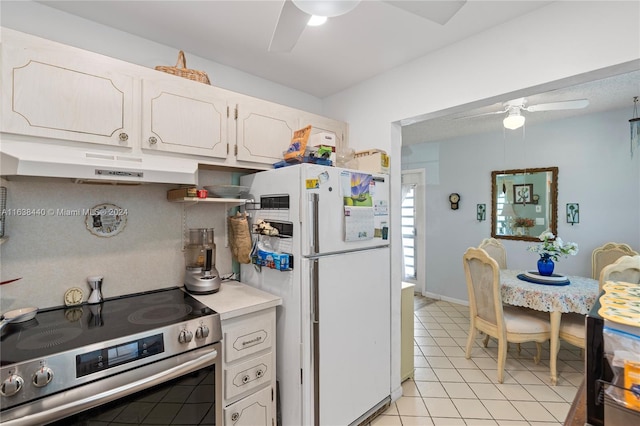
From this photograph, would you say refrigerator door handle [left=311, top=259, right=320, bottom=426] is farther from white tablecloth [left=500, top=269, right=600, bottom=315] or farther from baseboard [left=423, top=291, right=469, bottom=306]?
baseboard [left=423, top=291, right=469, bottom=306]

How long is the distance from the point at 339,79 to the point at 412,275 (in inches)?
133

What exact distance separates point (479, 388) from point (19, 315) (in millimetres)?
2986

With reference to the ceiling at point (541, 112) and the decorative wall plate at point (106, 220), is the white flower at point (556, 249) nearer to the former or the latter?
the ceiling at point (541, 112)

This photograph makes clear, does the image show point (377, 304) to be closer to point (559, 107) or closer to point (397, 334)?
point (397, 334)


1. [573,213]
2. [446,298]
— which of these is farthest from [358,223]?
[446,298]

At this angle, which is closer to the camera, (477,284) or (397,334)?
(397,334)

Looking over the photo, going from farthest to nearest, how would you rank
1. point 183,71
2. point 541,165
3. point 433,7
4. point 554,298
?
point 541,165 → point 554,298 → point 183,71 → point 433,7

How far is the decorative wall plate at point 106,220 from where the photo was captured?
5.41ft

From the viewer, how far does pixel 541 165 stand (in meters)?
3.61

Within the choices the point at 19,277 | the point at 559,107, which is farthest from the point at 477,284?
the point at 19,277

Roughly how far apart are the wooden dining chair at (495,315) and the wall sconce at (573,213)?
1.45 metres

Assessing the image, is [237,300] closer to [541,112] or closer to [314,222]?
[314,222]

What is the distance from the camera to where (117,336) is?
1.19m

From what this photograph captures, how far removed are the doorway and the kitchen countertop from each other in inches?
131
